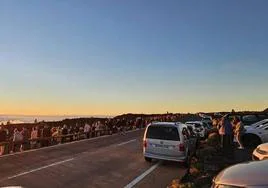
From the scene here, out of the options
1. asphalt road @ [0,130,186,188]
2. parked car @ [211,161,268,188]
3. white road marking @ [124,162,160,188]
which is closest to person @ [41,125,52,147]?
asphalt road @ [0,130,186,188]

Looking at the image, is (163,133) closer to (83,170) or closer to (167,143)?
(167,143)

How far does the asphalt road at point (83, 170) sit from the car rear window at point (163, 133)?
3.58 ft

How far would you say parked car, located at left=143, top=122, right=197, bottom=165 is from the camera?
791 inches

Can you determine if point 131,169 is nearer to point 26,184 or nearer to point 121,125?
point 26,184

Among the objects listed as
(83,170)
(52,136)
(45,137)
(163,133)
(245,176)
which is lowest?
(83,170)

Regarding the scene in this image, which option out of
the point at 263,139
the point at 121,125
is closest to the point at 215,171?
the point at 263,139

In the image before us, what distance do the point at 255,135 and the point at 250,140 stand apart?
442mm

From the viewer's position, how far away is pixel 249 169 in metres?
6.58

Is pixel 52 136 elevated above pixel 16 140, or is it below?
above

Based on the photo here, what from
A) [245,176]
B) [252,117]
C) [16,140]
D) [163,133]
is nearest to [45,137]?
[16,140]

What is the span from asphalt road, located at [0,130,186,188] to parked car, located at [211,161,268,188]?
25.8ft

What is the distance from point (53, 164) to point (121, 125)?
30.0m

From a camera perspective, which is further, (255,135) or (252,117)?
(252,117)

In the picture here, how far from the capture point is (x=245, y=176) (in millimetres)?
6250
